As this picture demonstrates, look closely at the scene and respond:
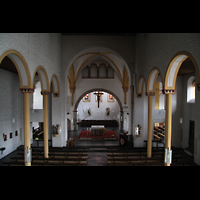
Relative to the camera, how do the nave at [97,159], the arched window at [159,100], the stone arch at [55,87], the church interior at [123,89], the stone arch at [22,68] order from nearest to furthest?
the stone arch at [22,68]
the church interior at [123,89]
the nave at [97,159]
the stone arch at [55,87]
the arched window at [159,100]

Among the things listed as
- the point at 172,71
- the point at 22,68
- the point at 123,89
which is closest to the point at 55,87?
the point at 22,68

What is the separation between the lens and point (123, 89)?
22.9 m

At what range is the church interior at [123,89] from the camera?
8.25 m

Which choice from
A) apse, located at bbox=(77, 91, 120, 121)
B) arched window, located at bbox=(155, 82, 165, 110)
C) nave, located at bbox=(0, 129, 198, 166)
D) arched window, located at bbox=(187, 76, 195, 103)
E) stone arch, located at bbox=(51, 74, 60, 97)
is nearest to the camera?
nave, located at bbox=(0, 129, 198, 166)

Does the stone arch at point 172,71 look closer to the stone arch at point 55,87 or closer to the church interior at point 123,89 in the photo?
the church interior at point 123,89

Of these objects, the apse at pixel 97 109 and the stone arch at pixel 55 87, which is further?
the apse at pixel 97 109

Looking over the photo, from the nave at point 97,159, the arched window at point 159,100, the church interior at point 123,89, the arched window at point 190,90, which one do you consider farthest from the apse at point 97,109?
the arched window at point 190,90

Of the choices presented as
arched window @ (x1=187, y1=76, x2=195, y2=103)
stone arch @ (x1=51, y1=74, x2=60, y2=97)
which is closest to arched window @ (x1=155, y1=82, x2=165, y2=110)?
arched window @ (x1=187, y1=76, x2=195, y2=103)

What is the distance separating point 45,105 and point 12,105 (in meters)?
4.65

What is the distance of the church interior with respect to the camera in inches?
325

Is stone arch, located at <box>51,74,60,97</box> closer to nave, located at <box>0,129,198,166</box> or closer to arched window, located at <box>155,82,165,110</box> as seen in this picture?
nave, located at <box>0,129,198,166</box>

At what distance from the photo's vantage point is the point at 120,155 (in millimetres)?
10961

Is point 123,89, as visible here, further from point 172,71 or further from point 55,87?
point 172,71
